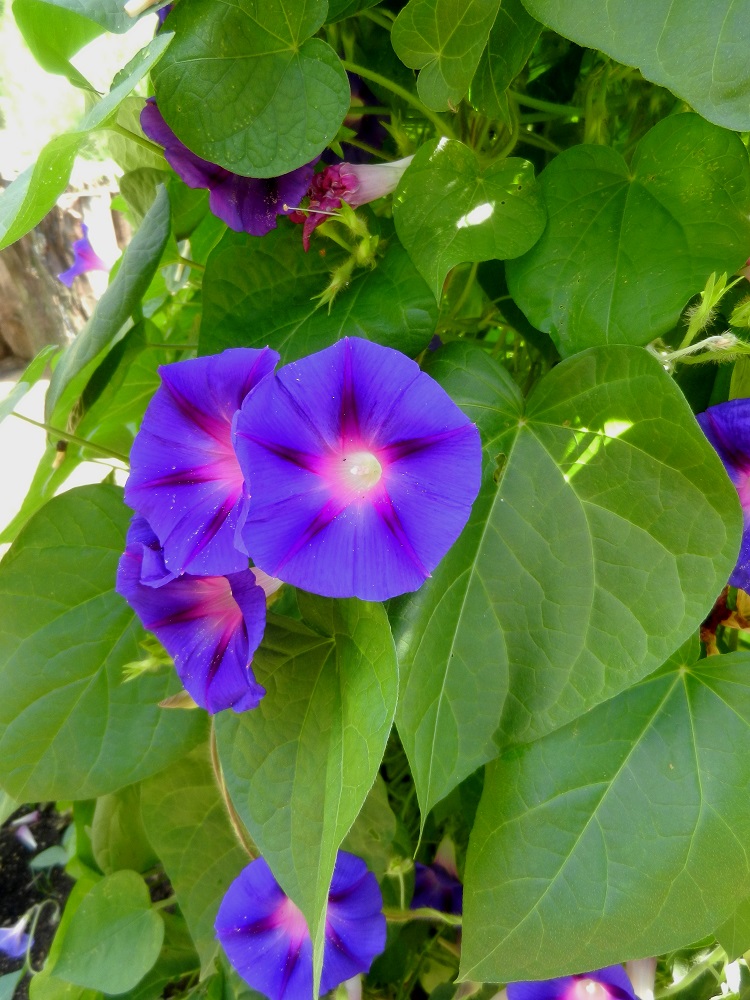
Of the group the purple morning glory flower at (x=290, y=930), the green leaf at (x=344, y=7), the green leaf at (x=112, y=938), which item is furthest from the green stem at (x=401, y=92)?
the green leaf at (x=112, y=938)

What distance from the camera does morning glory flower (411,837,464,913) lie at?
889 mm

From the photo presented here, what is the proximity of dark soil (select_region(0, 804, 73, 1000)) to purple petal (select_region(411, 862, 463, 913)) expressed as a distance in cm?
95

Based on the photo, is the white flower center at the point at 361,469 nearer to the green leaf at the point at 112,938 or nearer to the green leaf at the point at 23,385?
the green leaf at the point at 23,385

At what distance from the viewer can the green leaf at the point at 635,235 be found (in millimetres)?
513

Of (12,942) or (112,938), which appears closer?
(112,938)

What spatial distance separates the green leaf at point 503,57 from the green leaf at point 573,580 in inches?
7.8

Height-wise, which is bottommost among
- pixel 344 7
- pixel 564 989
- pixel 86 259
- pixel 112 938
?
pixel 564 989

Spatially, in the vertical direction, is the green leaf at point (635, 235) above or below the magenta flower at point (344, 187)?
below

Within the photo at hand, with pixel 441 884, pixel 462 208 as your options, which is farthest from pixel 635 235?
pixel 441 884

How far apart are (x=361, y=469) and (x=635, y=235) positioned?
0.27 meters

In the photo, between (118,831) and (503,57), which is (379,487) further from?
(118,831)

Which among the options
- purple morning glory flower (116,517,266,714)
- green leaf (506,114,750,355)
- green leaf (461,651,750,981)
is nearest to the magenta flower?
green leaf (506,114,750,355)

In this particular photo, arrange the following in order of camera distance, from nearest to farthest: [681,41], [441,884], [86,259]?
[681,41] → [441,884] → [86,259]

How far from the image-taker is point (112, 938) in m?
0.87
